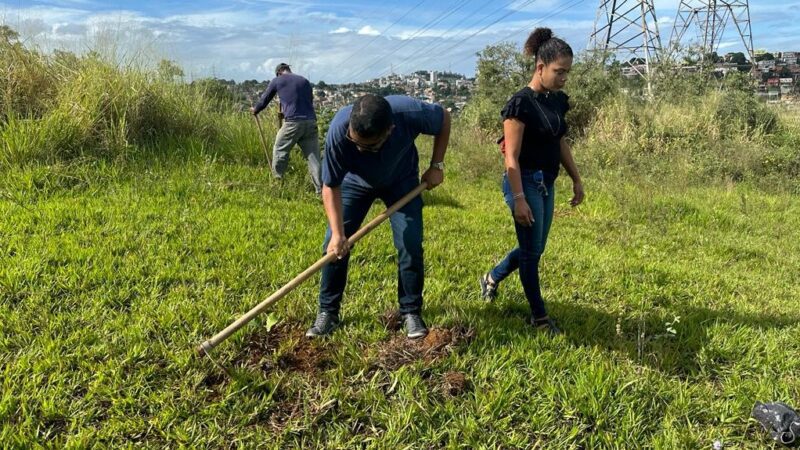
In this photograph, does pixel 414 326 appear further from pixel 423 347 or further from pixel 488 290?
pixel 488 290

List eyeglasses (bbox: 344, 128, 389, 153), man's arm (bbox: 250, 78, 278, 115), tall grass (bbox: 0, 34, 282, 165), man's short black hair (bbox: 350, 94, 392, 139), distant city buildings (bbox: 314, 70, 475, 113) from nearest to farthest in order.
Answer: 1. man's short black hair (bbox: 350, 94, 392, 139)
2. eyeglasses (bbox: 344, 128, 389, 153)
3. tall grass (bbox: 0, 34, 282, 165)
4. man's arm (bbox: 250, 78, 278, 115)
5. distant city buildings (bbox: 314, 70, 475, 113)

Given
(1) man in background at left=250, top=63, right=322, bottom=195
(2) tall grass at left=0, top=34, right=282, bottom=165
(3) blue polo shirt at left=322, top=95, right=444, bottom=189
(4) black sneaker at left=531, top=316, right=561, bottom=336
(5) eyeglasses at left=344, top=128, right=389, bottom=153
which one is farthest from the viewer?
(1) man in background at left=250, top=63, right=322, bottom=195

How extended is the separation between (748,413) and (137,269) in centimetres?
375

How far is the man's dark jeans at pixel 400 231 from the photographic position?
9.14ft

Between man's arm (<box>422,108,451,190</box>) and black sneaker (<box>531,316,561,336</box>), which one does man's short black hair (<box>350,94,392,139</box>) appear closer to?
man's arm (<box>422,108,451,190</box>)

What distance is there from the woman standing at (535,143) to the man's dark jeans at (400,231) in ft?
1.82

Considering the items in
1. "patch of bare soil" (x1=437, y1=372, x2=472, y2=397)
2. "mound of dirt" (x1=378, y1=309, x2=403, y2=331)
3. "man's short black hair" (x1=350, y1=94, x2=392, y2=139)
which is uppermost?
"man's short black hair" (x1=350, y1=94, x2=392, y2=139)

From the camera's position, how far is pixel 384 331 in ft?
9.89

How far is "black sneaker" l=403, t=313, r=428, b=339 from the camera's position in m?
2.90

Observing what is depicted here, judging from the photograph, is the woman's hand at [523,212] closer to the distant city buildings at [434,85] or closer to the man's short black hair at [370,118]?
the man's short black hair at [370,118]

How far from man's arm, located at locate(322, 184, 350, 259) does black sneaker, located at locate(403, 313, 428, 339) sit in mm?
621

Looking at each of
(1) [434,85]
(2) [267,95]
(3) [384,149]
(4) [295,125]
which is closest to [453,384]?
(3) [384,149]

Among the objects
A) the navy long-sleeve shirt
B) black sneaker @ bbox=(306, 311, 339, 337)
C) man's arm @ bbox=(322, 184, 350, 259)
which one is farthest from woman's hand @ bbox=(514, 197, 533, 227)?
the navy long-sleeve shirt

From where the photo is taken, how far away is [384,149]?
8.49 feet
